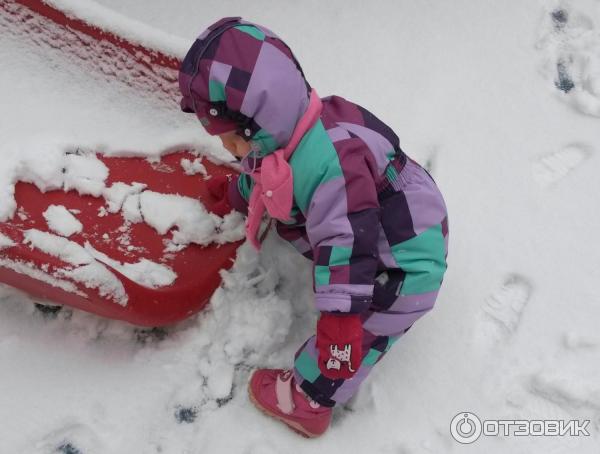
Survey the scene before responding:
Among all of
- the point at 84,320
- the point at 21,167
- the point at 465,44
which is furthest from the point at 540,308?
the point at 21,167

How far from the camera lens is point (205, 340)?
40.5 inches

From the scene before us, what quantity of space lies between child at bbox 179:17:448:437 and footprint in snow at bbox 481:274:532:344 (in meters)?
0.21

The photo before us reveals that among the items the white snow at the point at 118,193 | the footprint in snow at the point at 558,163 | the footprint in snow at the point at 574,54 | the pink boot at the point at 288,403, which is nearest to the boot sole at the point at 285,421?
the pink boot at the point at 288,403

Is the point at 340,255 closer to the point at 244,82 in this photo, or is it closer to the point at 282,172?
the point at 282,172

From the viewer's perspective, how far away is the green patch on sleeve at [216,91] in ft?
2.27

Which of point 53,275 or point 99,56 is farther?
point 99,56

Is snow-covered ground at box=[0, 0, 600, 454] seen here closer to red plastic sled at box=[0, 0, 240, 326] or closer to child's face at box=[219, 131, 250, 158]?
red plastic sled at box=[0, 0, 240, 326]

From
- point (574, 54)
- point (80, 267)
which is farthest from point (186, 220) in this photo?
point (574, 54)

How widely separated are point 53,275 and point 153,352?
22 cm

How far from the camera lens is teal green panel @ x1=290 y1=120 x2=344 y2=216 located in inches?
29.8

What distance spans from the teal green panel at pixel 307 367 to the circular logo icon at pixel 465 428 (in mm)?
260

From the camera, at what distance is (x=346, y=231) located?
2.45 feet

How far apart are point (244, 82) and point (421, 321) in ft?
1.96

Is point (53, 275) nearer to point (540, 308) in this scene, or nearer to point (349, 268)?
point (349, 268)
